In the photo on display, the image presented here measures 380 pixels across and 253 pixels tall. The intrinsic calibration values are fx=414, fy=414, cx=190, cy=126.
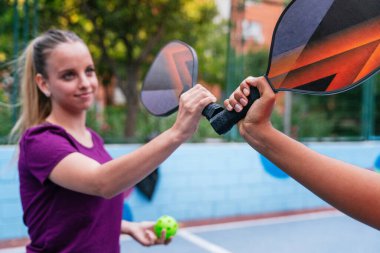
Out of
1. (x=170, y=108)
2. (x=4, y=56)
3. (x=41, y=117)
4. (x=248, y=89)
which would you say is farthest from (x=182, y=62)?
(x=4, y=56)

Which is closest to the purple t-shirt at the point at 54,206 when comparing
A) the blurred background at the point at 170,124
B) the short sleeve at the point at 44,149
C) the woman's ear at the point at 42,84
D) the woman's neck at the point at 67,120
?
the short sleeve at the point at 44,149

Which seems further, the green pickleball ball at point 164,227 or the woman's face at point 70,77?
the green pickleball ball at point 164,227

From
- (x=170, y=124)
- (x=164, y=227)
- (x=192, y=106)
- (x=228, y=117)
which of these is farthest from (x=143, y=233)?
(x=170, y=124)

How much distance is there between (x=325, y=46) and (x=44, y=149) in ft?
3.00

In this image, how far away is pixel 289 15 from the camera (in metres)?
0.72

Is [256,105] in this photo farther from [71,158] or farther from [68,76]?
[68,76]

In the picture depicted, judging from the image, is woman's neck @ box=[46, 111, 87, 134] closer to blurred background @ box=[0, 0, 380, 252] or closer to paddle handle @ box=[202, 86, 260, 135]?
blurred background @ box=[0, 0, 380, 252]

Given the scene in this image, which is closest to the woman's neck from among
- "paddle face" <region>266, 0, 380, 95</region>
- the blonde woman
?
the blonde woman

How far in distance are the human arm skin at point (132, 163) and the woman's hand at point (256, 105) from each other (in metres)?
0.16

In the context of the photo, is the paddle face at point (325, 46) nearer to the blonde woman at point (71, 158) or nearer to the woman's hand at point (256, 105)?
the woman's hand at point (256, 105)

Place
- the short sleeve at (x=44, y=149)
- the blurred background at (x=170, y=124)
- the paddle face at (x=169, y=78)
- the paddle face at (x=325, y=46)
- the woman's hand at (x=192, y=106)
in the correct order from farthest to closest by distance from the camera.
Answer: the blurred background at (x=170, y=124) < the short sleeve at (x=44, y=149) < the paddle face at (x=169, y=78) < the woman's hand at (x=192, y=106) < the paddle face at (x=325, y=46)

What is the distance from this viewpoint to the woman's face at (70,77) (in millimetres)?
1454

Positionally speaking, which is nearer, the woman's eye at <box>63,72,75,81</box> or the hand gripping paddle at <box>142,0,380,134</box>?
the hand gripping paddle at <box>142,0,380,134</box>

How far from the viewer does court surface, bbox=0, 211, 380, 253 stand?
385 cm
